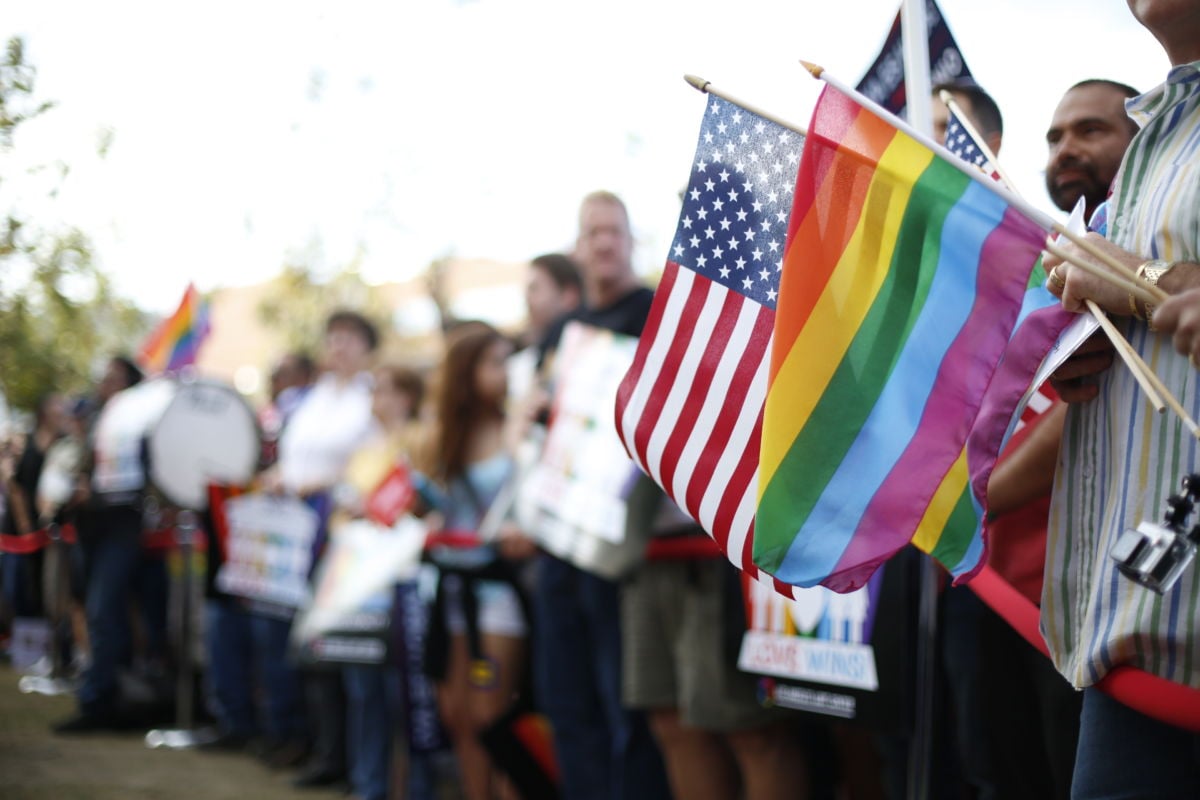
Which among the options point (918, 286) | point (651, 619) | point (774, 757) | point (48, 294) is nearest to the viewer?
point (918, 286)

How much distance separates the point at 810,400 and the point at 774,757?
7.33ft

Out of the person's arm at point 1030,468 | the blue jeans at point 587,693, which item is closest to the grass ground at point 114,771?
the blue jeans at point 587,693

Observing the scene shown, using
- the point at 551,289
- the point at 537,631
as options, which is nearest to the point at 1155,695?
the point at 537,631

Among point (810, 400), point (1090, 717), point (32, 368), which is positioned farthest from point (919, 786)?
point (32, 368)

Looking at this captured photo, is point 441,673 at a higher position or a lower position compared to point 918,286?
lower

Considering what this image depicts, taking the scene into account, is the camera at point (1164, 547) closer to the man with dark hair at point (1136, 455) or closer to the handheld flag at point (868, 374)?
the man with dark hair at point (1136, 455)

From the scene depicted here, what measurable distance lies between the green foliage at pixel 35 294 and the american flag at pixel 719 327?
3129 millimetres

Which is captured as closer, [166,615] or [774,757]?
[774,757]

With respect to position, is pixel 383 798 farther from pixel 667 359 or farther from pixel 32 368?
pixel 667 359

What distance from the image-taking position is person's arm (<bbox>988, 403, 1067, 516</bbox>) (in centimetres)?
261

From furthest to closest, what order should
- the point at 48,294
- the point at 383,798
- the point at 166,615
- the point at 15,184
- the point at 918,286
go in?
the point at 166,615 < the point at 383,798 < the point at 48,294 < the point at 15,184 < the point at 918,286

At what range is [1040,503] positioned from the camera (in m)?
2.92

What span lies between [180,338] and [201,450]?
1.51 metres

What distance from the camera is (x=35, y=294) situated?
5332mm
